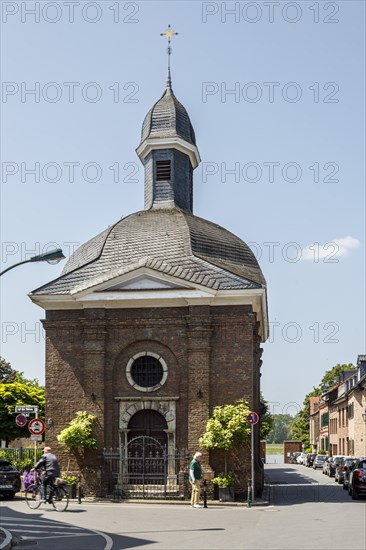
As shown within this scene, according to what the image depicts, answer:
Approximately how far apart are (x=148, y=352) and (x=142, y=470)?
168 inches

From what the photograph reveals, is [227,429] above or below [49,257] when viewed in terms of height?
below

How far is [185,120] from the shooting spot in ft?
131

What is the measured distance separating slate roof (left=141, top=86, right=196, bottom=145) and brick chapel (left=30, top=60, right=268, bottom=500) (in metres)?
8.36

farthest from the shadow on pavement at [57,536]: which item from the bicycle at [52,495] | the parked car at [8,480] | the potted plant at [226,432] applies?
the potted plant at [226,432]

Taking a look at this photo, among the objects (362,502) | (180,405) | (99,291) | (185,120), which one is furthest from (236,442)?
(185,120)

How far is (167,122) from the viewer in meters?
39.1

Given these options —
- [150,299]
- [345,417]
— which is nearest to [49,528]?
[150,299]

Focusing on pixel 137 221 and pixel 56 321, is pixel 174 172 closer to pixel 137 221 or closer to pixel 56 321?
pixel 137 221

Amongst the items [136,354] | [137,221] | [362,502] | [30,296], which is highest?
[137,221]

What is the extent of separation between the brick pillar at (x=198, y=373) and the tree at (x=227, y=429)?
18.6 inches

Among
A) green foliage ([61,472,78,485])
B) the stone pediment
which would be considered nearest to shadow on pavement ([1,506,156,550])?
green foliage ([61,472,78,485])

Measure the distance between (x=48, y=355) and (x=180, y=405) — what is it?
5.38 m

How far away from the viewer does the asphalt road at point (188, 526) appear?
16156 millimetres

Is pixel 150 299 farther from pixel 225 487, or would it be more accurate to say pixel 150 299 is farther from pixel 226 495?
pixel 226 495
